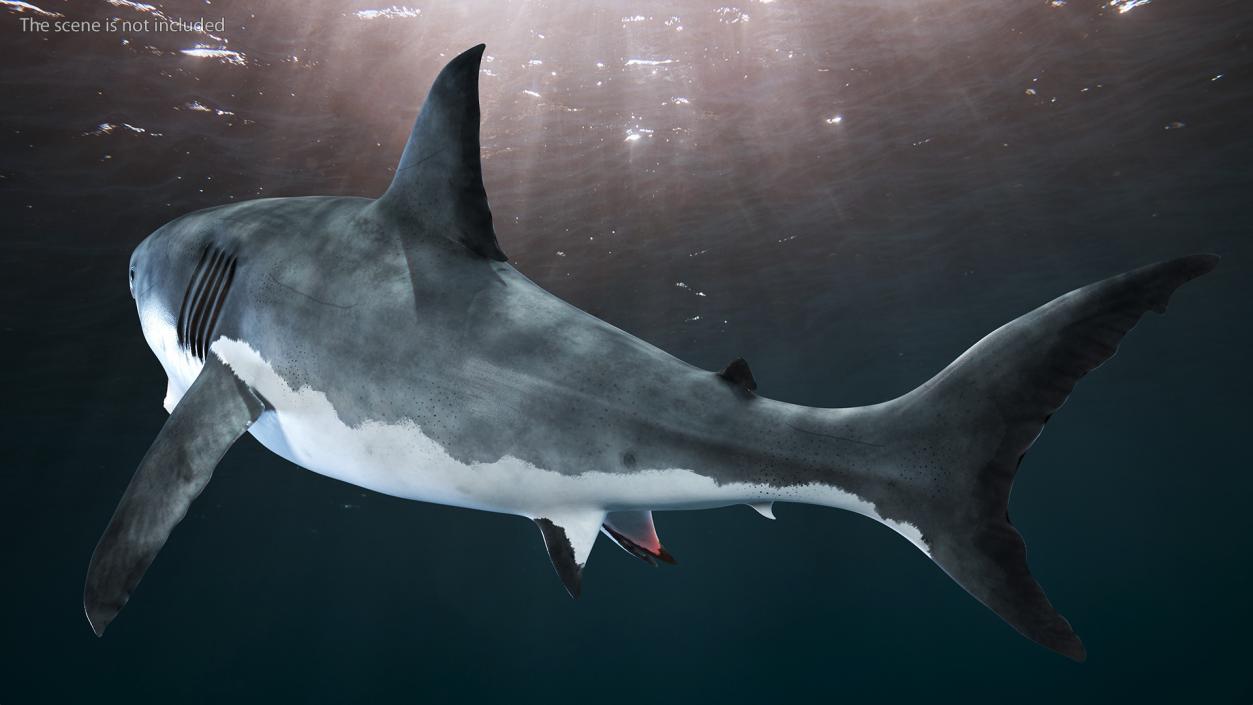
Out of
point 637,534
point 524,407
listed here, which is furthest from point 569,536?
point 524,407

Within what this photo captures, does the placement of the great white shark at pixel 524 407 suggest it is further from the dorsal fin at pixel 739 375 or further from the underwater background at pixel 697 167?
the underwater background at pixel 697 167

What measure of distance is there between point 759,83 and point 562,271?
7.09 meters

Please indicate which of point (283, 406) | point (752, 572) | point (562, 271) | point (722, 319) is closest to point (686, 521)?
point (722, 319)

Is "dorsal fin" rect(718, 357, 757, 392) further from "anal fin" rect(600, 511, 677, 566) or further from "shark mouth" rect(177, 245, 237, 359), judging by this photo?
"shark mouth" rect(177, 245, 237, 359)

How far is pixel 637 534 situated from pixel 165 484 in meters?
1.44

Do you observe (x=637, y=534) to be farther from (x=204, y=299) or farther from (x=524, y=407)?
(x=204, y=299)

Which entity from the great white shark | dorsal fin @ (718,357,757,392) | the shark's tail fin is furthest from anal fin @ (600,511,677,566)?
the shark's tail fin

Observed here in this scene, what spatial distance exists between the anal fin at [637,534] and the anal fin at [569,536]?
10 cm

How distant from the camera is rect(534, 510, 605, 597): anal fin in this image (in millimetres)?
1998

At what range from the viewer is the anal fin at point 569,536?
200cm

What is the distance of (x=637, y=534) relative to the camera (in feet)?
7.16

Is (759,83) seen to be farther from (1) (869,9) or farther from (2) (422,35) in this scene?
(2) (422,35)

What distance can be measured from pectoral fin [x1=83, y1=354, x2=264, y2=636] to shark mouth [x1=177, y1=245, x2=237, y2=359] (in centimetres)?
29

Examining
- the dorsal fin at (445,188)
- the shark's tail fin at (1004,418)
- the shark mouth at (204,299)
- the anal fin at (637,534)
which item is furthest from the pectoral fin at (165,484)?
the shark's tail fin at (1004,418)
